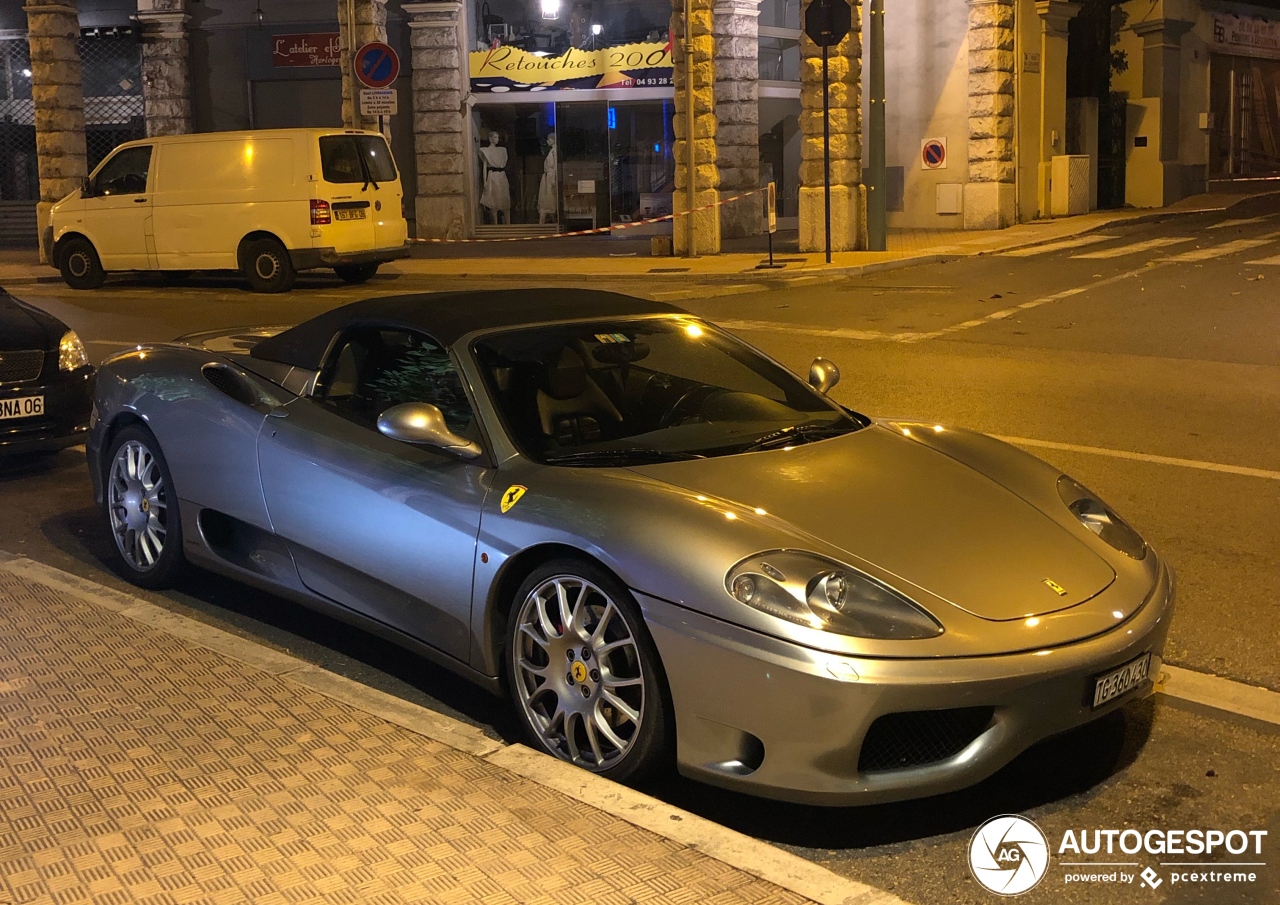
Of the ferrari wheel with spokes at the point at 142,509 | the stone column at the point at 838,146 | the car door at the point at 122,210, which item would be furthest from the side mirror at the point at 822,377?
the stone column at the point at 838,146

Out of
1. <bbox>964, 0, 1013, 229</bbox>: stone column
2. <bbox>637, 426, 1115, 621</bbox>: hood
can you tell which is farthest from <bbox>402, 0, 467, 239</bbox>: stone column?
<bbox>637, 426, 1115, 621</bbox>: hood

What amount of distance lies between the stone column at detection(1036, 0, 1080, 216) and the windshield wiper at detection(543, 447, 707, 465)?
24.4m

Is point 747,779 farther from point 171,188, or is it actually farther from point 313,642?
point 171,188

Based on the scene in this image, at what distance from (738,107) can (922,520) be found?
2529 centimetres

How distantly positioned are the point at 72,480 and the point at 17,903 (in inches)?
217

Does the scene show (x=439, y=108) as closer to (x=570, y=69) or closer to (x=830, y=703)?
(x=570, y=69)

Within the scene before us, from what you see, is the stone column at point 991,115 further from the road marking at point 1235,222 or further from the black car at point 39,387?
the black car at point 39,387

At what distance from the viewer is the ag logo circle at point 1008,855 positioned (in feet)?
11.6

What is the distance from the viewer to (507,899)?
3229 mm

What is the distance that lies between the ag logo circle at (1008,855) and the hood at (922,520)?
56 cm

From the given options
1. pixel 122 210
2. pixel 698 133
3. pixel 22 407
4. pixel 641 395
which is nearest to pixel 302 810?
pixel 641 395

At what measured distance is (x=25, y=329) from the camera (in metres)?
8.39

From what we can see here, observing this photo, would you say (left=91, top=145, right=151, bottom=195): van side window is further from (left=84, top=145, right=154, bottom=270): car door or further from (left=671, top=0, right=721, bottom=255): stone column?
(left=671, top=0, right=721, bottom=255): stone column

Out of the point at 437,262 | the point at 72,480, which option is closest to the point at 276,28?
the point at 437,262
